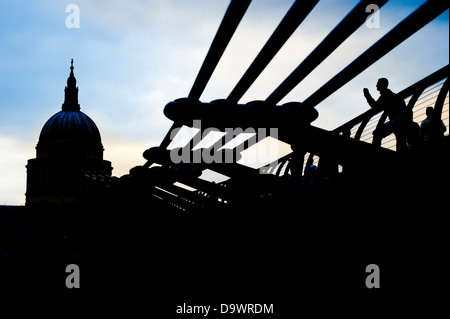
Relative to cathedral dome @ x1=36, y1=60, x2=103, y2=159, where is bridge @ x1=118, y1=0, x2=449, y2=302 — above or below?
below

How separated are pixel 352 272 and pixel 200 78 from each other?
8.13 ft

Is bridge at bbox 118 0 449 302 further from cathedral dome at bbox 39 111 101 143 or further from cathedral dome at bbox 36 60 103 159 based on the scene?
cathedral dome at bbox 39 111 101 143

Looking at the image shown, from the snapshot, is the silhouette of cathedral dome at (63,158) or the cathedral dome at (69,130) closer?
the silhouette of cathedral dome at (63,158)

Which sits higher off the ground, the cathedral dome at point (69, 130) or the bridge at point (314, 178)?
Result: the cathedral dome at point (69, 130)

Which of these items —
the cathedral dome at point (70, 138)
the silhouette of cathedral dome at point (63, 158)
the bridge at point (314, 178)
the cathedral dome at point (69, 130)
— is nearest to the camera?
the bridge at point (314, 178)

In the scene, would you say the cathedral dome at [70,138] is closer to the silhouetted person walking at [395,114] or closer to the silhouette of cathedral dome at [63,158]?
the silhouette of cathedral dome at [63,158]

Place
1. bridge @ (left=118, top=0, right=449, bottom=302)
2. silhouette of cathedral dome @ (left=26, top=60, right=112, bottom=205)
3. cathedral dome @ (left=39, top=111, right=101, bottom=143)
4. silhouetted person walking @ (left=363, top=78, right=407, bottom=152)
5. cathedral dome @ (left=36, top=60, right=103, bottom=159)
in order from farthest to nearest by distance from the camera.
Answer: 1. cathedral dome @ (left=39, top=111, right=101, bottom=143)
2. cathedral dome @ (left=36, top=60, right=103, bottom=159)
3. silhouette of cathedral dome @ (left=26, top=60, right=112, bottom=205)
4. silhouetted person walking @ (left=363, top=78, right=407, bottom=152)
5. bridge @ (left=118, top=0, right=449, bottom=302)

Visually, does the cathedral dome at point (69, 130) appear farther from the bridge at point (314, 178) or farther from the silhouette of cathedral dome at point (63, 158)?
the bridge at point (314, 178)

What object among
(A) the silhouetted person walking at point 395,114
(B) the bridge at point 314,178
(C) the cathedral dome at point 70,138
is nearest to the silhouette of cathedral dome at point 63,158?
(C) the cathedral dome at point 70,138

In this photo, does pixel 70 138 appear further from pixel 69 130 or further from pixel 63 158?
pixel 63 158

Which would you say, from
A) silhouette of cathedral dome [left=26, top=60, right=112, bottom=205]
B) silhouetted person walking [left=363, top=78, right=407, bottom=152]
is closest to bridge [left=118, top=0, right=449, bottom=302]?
silhouetted person walking [left=363, top=78, right=407, bottom=152]

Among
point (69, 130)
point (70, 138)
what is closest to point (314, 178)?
point (70, 138)

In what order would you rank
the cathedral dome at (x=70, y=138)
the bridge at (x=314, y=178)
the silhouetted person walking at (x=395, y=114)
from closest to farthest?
1. the bridge at (x=314, y=178)
2. the silhouetted person walking at (x=395, y=114)
3. the cathedral dome at (x=70, y=138)

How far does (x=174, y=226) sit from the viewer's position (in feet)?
29.3
